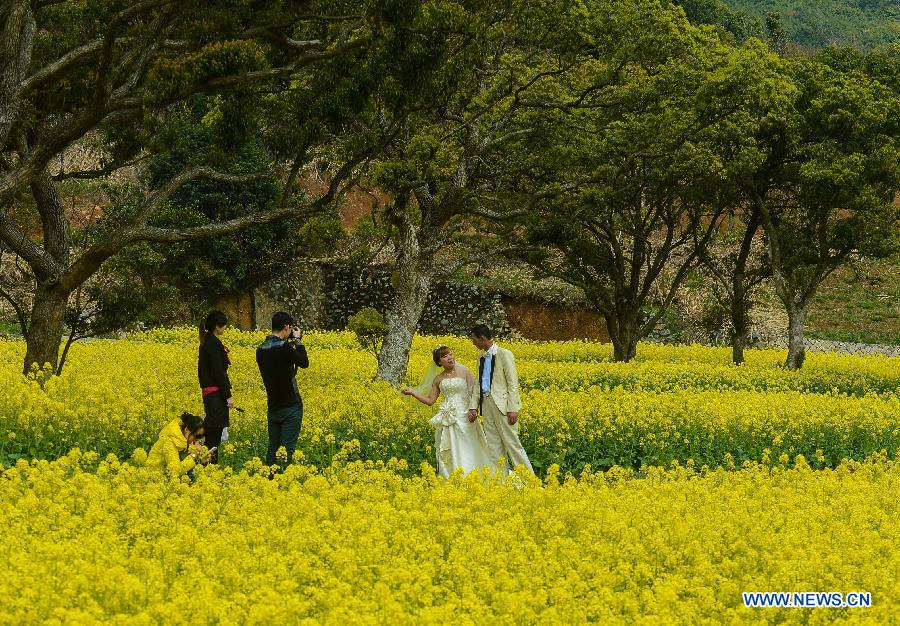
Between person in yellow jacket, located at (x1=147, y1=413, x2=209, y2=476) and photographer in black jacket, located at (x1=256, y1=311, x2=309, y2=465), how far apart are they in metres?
1.22

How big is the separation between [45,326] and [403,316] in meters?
6.98

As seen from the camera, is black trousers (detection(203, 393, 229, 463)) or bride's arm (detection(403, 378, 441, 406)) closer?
black trousers (detection(203, 393, 229, 463))

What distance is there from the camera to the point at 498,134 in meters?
24.1

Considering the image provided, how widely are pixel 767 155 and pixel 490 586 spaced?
82.2ft

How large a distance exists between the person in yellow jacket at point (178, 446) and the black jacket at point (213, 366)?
4.79ft

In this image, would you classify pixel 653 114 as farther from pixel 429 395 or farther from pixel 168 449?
pixel 168 449

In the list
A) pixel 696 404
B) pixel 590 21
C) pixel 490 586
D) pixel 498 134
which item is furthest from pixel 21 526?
pixel 498 134

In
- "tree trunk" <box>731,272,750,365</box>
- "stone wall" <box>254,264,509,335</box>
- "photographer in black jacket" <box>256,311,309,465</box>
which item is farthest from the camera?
"stone wall" <box>254,264,509,335</box>

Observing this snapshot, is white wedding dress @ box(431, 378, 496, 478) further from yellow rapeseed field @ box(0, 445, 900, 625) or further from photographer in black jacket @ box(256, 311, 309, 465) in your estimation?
yellow rapeseed field @ box(0, 445, 900, 625)

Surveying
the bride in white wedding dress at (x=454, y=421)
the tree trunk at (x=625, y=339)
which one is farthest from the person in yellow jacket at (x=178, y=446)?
the tree trunk at (x=625, y=339)

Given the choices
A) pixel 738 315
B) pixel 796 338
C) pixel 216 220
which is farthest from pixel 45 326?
pixel 216 220

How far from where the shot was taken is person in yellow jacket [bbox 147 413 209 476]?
1134 cm

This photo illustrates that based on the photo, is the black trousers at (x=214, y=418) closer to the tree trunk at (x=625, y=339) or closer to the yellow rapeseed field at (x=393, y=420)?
the yellow rapeseed field at (x=393, y=420)

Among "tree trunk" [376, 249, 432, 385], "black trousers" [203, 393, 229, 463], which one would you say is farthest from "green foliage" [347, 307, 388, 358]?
"black trousers" [203, 393, 229, 463]
